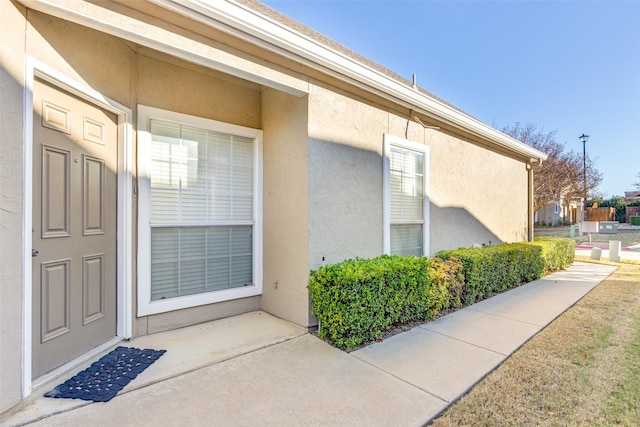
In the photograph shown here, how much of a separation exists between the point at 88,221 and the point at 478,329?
15.5 feet

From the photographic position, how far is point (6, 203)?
2.05 m

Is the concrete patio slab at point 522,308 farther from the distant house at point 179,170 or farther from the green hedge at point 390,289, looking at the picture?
the distant house at point 179,170

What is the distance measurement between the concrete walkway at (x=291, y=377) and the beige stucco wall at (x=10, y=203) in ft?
1.22

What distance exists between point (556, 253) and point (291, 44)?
8603mm

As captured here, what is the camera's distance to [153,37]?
2584 millimetres

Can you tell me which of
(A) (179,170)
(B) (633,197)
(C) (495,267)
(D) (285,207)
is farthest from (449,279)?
(B) (633,197)

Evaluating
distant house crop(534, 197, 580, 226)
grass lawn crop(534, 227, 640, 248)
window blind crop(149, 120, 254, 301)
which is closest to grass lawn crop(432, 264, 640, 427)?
window blind crop(149, 120, 254, 301)

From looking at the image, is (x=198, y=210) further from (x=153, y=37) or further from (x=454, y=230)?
(x=454, y=230)

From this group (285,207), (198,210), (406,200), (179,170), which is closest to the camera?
(179,170)

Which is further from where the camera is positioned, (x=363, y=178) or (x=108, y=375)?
(x=363, y=178)

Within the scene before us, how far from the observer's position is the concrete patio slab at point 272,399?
211 cm

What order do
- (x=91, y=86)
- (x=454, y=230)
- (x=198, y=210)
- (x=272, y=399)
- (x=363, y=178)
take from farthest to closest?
1. (x=454, y=230)
2. (x=363, y=178)
3. (x=198, y=210)
4. (x=91, y=86)
5. (x=272, y=399)

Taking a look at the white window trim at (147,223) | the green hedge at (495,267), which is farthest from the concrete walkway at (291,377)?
the green hedge at (495,267)

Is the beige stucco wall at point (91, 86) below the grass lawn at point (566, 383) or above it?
above
